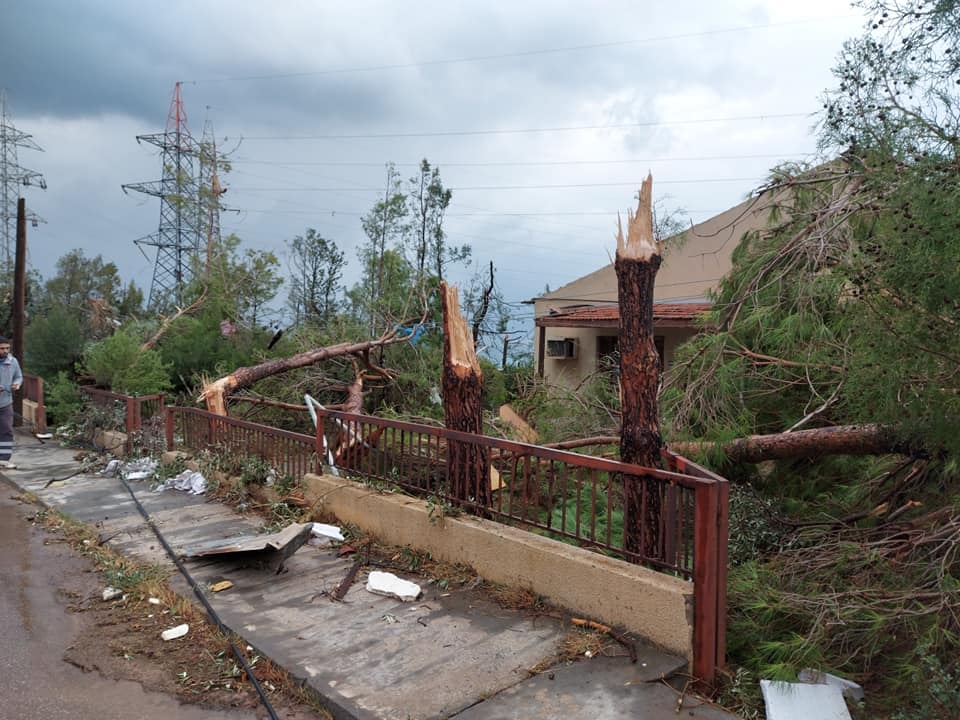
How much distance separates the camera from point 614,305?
55.5 feet

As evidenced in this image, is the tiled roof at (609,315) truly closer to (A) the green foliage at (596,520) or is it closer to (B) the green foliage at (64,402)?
(A) the green foliage at (596,520)

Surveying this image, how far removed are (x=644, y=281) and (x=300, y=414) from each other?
292 inches

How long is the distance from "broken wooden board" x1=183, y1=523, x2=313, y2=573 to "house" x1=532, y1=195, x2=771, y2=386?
17.2 ft

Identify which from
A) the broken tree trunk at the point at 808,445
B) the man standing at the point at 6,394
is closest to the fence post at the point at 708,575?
the broken tree trunk at the point at 808,445

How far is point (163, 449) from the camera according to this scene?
31.3 ft

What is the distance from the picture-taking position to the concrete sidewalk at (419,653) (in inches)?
128

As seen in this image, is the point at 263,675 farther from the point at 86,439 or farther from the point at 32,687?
the point at 86,439

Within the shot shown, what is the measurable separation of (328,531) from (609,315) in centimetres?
963

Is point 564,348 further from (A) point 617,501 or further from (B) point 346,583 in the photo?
(B) point 346,583

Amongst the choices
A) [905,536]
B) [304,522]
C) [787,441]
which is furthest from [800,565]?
[304,522]

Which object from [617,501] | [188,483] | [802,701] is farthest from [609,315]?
[802,701]

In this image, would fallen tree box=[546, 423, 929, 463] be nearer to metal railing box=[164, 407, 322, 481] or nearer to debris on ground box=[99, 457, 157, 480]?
metal railing box=[164, 407, 322, 481]

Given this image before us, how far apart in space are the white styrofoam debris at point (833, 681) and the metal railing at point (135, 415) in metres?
8.62

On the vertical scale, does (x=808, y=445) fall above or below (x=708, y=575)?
above
